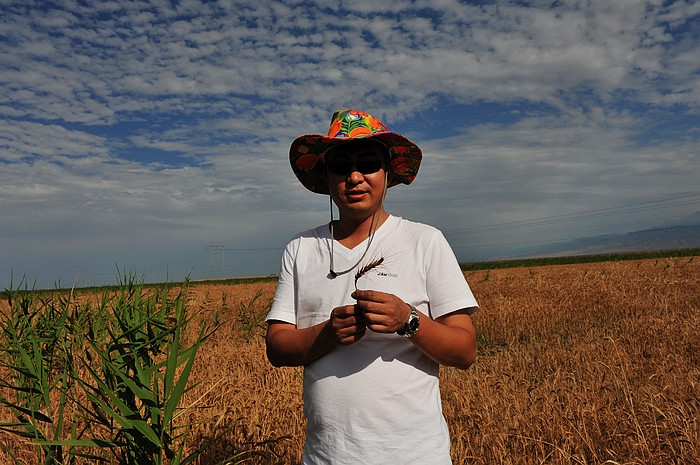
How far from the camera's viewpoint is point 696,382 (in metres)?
4.43

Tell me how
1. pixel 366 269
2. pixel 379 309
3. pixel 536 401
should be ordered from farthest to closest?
pixel 536 401, pixel 366 269, pixel 379 309

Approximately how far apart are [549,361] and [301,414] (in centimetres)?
300

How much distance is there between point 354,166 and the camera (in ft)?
6.30

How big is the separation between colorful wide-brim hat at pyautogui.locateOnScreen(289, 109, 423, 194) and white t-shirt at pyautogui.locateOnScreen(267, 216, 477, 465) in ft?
1.10

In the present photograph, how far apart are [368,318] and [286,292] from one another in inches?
21.2

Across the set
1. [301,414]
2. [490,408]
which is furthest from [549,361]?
[301,414]

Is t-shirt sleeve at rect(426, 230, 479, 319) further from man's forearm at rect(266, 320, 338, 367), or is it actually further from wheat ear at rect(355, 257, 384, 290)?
man's forearm at rect(266, 320, 338, 367)

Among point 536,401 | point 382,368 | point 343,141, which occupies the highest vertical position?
point 343,141

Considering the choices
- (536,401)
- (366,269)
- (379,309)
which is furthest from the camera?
(536,401)

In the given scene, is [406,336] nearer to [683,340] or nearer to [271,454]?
[271,454]

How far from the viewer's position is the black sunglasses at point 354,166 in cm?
192

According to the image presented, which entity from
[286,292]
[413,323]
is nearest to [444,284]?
[413,323]

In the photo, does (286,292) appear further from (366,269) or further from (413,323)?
(413,323)

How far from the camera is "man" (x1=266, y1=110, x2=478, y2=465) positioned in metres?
1.69
